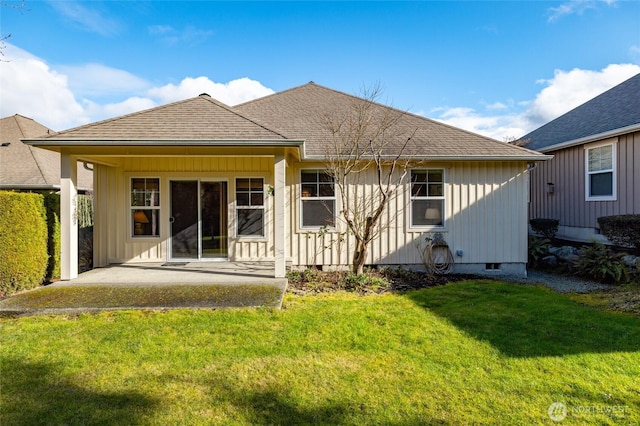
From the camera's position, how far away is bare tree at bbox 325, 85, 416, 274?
734 cm

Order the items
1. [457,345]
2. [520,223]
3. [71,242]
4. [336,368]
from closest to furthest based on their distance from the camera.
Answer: [336,368] → [457,345] → [71,242] → [520,223]

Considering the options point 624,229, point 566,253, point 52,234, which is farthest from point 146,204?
point 624,229

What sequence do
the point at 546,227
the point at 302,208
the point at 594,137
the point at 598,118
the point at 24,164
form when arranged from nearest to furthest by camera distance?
the point at 302,208 < the point at 594,137 < the point at 546,227 < the point at 598,118 < the point at 24,164

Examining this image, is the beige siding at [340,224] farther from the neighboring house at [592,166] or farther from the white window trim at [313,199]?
the neighboring house at [592,166]

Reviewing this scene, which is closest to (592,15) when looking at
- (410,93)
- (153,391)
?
(410,93)

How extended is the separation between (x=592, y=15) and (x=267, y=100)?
9.38 m

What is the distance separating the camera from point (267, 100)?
35.2 ft

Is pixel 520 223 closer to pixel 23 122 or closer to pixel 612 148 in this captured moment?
pixel 612 148

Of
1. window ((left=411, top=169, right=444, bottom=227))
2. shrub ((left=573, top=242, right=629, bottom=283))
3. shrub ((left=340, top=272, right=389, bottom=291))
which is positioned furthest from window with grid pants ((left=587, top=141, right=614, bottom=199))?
shrub ((left=340, top=272, right=389, bottom=291))

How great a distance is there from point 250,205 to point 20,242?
14.5 feet

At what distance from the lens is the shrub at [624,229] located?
7.18m

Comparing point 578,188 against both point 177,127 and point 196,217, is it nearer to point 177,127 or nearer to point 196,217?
point 196,217

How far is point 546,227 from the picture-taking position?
33.3 feet

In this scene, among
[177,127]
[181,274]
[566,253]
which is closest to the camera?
[177,127]
